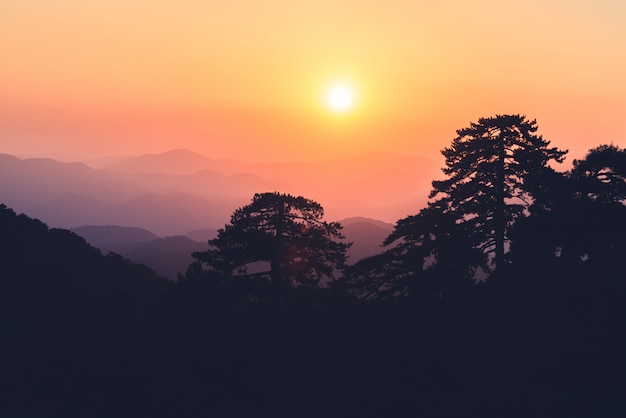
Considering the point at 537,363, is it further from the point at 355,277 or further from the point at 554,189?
the point at 355,277

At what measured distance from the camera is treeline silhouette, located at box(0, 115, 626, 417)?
21297mm

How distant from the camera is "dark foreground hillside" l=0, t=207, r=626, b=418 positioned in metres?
20.4

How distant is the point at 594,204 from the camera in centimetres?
2700

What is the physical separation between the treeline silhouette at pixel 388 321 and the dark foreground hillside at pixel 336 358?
0.08 meters

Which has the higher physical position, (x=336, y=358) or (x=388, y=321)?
(x=388, y=321)

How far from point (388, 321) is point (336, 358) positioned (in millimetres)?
4332

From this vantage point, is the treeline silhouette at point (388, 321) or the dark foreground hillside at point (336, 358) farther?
the treeline silhouette at point (388, 321)

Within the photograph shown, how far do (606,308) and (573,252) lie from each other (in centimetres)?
425

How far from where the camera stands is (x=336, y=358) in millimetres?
25422

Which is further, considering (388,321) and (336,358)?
(388,321)

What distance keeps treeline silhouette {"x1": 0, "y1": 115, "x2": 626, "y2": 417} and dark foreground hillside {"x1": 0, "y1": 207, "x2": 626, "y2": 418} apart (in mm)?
82

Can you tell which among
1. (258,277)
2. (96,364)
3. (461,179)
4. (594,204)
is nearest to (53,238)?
(258,277)

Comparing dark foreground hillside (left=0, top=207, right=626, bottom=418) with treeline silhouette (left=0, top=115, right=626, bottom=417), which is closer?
dark foreground hillside (left=0, top=207, right=626, bottom=418)

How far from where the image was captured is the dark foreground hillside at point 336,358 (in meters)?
20.4
